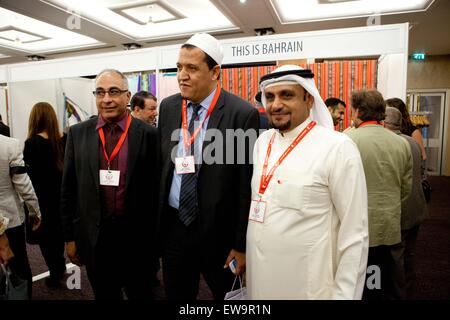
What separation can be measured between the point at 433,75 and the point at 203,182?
Result: 11.7 meters

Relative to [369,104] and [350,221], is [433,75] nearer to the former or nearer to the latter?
[369,104]

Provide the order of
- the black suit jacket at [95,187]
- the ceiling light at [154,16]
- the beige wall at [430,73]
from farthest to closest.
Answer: the beige wall at [430,73] < the ceiling light at [154,16] < the black suit jacket at [95,187]

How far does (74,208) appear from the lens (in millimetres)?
2002

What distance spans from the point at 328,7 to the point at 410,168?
5558mm

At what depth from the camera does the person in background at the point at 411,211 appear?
2461 millimetres

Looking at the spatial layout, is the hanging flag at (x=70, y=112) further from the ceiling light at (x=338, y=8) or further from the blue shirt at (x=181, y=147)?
the ceiling light at (x=338, y=8)

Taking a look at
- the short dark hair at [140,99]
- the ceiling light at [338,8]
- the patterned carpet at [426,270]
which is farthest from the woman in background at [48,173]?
the ceiling light at [338,8]

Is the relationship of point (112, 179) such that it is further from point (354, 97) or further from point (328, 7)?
point (328, 7)

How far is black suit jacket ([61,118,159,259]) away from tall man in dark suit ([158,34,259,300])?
0.81ft

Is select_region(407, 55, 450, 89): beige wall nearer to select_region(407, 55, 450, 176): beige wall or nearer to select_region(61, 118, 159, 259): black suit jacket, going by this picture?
select_region(407, 55, 450, 176): beige wall

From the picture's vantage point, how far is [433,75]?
35.3 ft

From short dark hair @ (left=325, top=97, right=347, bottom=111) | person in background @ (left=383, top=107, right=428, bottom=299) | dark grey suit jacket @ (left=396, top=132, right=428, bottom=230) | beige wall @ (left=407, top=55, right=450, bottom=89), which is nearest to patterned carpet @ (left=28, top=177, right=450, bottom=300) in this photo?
person in background @ (left=383, top=107, right=428, bottom=299)

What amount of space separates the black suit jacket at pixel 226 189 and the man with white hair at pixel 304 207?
6cm

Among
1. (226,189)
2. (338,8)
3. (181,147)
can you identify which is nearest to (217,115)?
(181,147)
